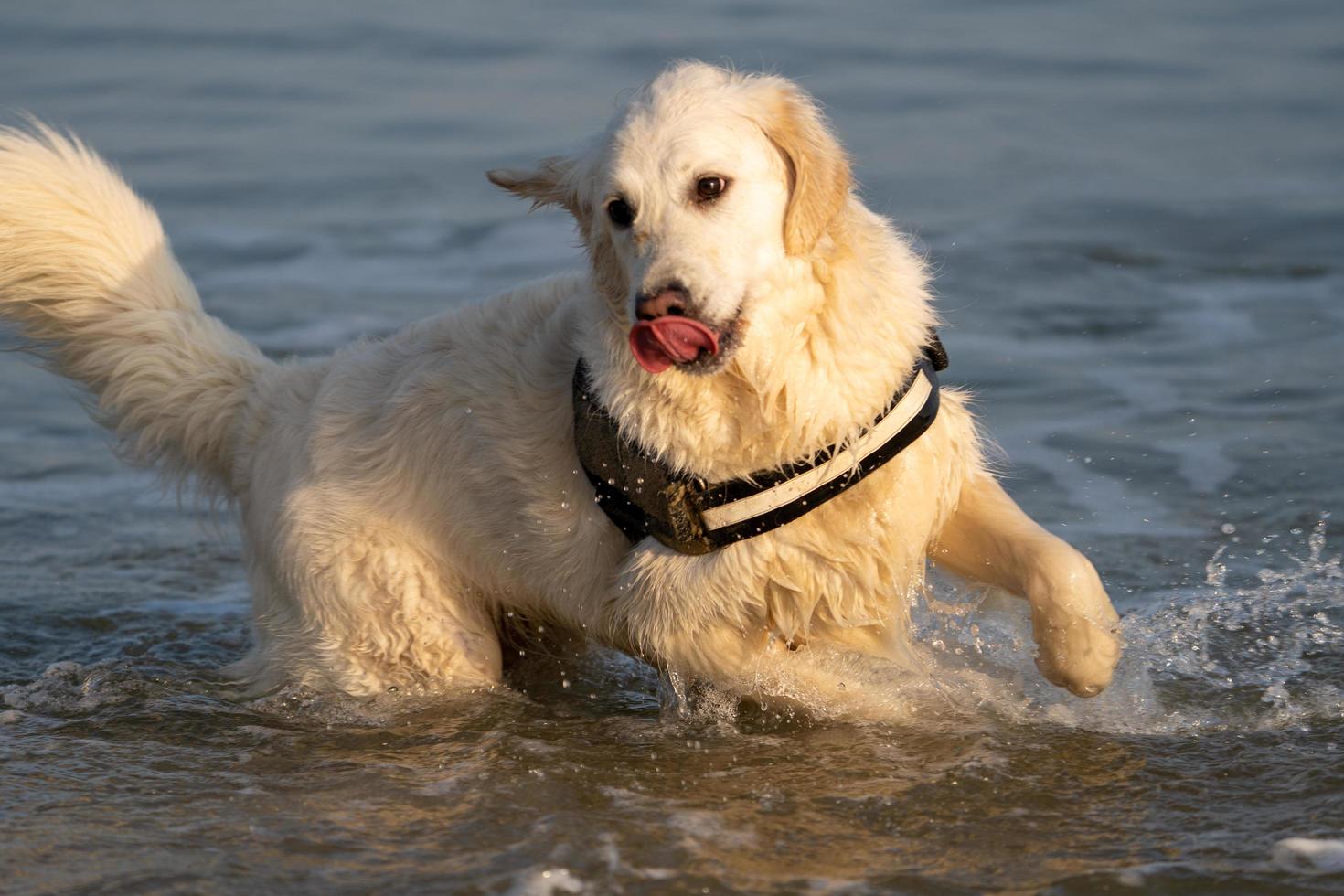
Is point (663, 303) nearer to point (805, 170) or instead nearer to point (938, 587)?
point (805, 170)

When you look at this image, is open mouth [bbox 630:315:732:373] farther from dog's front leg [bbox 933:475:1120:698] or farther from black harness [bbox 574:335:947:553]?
dog's front leg [bbox 933:475:1120:698]

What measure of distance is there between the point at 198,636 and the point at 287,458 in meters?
1.19

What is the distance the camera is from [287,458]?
4633 mm

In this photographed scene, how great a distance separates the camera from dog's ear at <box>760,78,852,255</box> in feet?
12.2

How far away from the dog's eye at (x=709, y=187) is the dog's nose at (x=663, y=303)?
255 mm

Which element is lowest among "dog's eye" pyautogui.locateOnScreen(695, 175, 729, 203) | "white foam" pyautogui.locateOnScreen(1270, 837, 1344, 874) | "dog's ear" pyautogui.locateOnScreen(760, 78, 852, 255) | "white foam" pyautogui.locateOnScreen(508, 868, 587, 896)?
"white foam" pyautogui.locateOnScreen(508, 868, 587, 896)

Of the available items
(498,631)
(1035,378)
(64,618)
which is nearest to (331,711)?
(498,631)


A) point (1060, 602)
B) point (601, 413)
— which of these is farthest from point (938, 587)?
point (601, 413)

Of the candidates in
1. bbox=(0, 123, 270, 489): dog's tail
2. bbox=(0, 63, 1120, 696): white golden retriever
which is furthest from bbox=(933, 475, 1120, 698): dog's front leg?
bbox=(0, 123, 270, 489): dog's tail

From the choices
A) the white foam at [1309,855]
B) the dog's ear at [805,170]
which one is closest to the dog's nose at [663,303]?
the dog's ear at [805,170]

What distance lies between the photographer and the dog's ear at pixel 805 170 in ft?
12.2

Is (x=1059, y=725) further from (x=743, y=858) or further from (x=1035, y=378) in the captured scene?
(x=1035, y=378)

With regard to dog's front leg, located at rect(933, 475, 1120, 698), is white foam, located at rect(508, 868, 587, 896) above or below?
below

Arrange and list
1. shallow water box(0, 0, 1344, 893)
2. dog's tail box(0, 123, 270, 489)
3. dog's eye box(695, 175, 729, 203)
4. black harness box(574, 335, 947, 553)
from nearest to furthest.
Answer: shallow water box(0, 0, 1344, 893) → dog's eye box(695, 175, 729, 203) → black harness box(574, 335, 947, 553) → dog's tail box(0, 123, 270, 489)
